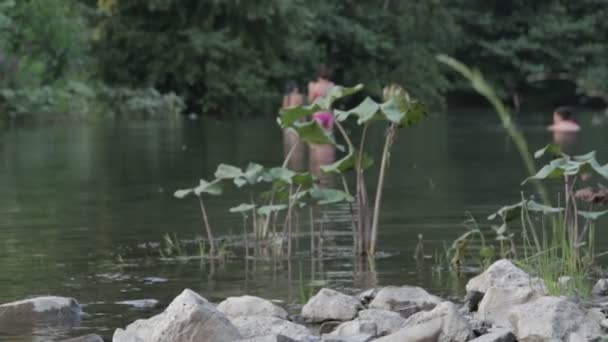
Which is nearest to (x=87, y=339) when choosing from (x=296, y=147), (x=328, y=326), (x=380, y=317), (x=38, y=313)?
(x=38, y=313)

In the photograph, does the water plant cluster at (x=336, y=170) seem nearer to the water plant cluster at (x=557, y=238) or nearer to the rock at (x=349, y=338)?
the water plant cluster at (x=557, y=238)

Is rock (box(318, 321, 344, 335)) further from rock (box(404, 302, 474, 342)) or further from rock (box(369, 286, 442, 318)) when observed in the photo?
rock (box(404, 302, 474, 342))

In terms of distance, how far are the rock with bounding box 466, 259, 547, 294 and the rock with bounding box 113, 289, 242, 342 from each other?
5.53 ft

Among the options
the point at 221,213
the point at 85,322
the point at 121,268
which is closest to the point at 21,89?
the point at 221,213

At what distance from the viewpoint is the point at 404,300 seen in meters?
8.19

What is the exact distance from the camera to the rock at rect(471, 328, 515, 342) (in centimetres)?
677

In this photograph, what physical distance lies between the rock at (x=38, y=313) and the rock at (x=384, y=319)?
1583 millimetres

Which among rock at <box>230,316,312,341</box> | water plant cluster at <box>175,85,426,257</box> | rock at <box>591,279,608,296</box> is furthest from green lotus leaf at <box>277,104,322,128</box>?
rock at <box>230,316,312,341</box>

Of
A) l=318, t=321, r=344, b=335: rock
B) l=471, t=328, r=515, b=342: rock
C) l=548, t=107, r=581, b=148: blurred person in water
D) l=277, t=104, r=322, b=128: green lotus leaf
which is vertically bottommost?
l=548, t=107, r=581, b=148: blurred person in water

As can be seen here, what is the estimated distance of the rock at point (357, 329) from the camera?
7.25 m

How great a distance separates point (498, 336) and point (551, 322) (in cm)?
27

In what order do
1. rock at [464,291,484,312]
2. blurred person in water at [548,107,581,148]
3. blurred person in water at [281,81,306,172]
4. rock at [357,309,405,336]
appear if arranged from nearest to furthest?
rock at [357,309,405,336] < rock at [464,291,484,312] < blurred person in water at [281,81,306,172] < blurred person in water at [548,107,581,148]

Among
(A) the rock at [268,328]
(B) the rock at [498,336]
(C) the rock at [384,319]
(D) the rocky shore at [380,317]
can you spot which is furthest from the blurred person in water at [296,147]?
(B) the rock at [498,336]

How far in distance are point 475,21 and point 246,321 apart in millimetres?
51827
